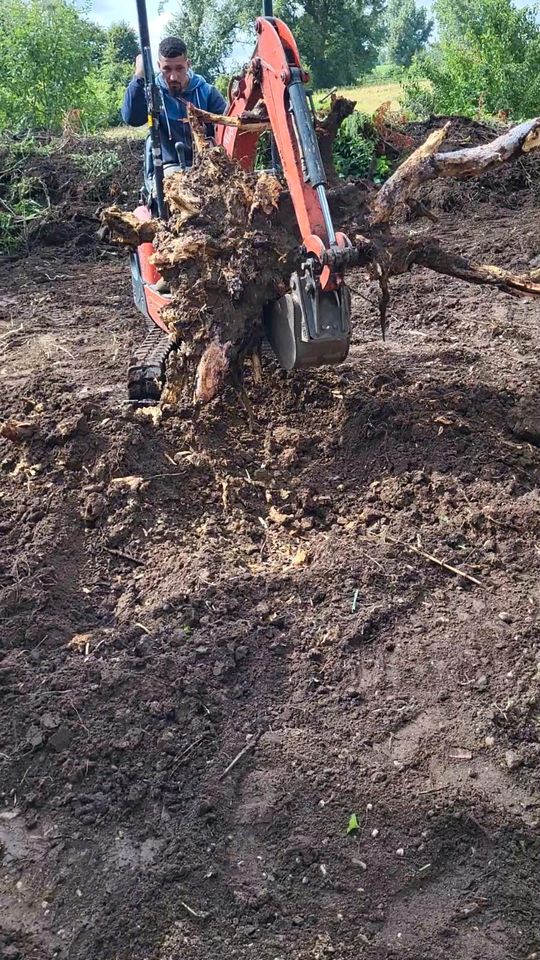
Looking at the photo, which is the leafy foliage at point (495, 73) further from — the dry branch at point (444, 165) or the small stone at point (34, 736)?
the small stone at point (34, 736)

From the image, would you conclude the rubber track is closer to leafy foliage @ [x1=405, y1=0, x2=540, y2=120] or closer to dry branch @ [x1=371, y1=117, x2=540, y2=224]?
dry branch @ [x1=371, y1=117, x2=540, y2=224]

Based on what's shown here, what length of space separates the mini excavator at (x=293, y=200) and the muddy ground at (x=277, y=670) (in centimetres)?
49

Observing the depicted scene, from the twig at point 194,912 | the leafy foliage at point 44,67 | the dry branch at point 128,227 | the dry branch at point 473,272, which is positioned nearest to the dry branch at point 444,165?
the dry branch at point 473,272

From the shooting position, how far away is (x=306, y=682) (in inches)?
130

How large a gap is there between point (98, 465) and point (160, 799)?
2.01 meters

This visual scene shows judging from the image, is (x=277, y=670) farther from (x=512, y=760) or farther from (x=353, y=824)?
(x=512, y=760)

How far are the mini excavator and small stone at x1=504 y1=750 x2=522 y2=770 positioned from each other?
2145mm

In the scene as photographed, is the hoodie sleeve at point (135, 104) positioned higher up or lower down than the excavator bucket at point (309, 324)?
higher up

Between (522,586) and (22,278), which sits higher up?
(22,278)

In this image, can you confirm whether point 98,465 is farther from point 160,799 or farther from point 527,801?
point 527,801

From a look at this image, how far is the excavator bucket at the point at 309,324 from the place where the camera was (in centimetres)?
412

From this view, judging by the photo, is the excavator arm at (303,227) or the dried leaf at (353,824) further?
the excavator arm at (303,227)

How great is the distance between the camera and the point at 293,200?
427cm

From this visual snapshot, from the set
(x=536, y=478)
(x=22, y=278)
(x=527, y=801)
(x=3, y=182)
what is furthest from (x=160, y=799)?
(x=3, y=182)
